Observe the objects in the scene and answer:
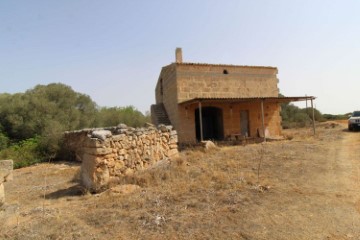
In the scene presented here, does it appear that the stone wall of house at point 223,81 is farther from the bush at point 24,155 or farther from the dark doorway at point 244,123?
the bush at point 24,155

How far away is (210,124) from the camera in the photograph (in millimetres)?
18469

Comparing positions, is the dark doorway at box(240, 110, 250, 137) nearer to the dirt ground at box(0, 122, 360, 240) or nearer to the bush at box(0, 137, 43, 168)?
the dirt ground at box(0, 122, 360, 240)

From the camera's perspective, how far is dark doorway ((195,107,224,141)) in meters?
17.8

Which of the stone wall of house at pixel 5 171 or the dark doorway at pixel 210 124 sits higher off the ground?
the dark doorway at pixel 210 124

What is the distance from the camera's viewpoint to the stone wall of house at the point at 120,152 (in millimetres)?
6836

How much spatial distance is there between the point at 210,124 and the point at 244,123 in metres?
2.17

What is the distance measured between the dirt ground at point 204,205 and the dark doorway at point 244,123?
8.91m

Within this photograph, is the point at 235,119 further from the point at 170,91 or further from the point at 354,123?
the point at 354,123

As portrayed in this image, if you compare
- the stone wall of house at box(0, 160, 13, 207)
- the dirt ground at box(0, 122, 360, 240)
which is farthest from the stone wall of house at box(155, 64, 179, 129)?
the stone wall of house at box(0, 160, 13, 207)

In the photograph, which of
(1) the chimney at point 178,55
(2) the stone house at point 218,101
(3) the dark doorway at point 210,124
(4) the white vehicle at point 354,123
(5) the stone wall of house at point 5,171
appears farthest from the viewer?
(4) the white vehicle at point 354,123

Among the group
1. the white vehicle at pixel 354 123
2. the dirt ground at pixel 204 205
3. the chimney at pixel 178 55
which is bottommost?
the dirt ground at pixel 204 205

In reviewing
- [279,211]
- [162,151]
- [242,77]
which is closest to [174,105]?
[242,77]

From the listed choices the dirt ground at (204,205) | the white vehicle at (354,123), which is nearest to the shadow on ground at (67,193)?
the dirt ground at (204,205)

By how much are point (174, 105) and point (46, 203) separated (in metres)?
10.9
